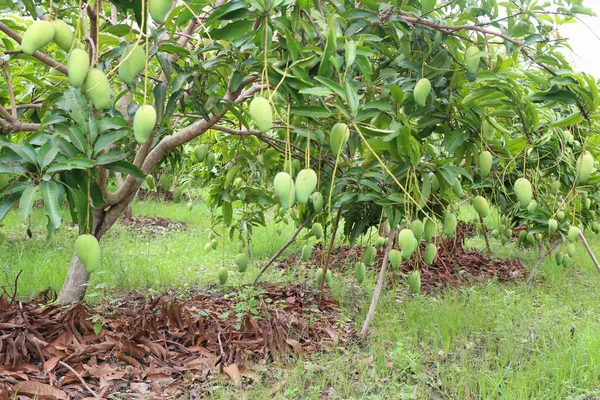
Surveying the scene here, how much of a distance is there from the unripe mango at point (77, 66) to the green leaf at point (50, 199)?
1.02 ft

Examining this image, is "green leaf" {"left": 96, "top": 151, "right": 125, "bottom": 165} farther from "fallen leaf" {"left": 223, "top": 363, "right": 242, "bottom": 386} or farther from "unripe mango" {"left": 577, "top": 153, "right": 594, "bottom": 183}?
"unripe mango" {"left": 577, "top": 153, "right": 594, "bottom": 183}

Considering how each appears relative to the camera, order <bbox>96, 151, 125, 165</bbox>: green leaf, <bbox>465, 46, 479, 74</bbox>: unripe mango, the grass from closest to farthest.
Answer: <bbox>96, 151, 125, 165</bbox>: green leaf
<bbox>465, 46, 479, 74</bbox>: unripe mango
the grass

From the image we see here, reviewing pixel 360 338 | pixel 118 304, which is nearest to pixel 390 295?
Result: pixel 360 338

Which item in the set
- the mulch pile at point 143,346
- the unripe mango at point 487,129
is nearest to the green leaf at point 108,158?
the mulch pile at point 143,346

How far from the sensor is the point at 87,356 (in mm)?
1789

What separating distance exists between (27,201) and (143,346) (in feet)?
3.16

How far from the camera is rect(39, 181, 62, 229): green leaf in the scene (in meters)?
1.08

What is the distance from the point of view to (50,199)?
1.13m

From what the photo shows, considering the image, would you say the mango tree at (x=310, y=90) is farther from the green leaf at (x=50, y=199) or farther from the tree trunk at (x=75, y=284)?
the tree trunk at (x=75, y=284)

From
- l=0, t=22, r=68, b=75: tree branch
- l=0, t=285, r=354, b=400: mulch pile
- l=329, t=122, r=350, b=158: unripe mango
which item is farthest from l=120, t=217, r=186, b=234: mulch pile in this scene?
l=329, t=122, r=350, b=158: unripe mango

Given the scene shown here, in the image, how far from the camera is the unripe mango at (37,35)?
0.89 metres

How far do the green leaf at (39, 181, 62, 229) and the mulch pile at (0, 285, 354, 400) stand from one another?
68 centimetres

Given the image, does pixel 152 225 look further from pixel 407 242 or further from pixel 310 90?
pixel 310 90

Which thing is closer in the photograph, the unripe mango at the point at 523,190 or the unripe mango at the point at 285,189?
the unripe mango at the point at 285,189
